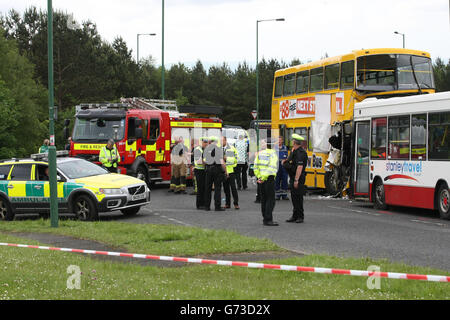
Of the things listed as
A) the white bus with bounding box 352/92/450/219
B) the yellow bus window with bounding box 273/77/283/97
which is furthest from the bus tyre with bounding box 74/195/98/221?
the yellow bus window with bounding box 273/77/283/97

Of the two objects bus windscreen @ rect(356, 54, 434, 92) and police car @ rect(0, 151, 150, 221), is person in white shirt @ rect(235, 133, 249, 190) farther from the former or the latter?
police car @ rect(0, 151, 150, 221)

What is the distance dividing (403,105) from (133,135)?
33.1ft

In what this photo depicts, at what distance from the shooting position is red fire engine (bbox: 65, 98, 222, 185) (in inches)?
987

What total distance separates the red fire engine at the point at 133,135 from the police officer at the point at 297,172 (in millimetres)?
9784

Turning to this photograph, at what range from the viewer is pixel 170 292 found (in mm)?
7648

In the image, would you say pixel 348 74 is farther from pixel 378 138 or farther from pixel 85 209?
pixel 85 209

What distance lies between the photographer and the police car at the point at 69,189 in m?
16.9

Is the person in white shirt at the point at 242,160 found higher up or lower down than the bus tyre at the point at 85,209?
higher up

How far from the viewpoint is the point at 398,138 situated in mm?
18875

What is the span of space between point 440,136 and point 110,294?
11.4 meters

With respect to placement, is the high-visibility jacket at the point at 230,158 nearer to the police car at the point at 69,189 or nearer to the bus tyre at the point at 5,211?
the police car at the point at 69,189

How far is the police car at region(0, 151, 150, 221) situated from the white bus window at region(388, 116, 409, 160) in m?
6.38

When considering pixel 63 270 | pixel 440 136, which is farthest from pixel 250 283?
pixel 440 136

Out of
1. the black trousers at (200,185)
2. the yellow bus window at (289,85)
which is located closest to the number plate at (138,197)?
the black trousers at (200,185)
